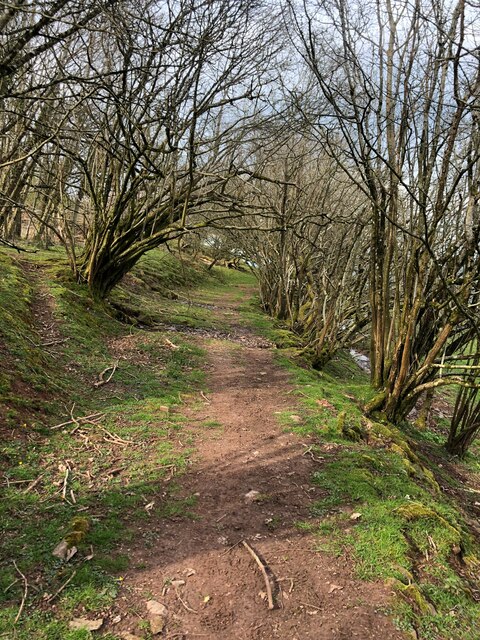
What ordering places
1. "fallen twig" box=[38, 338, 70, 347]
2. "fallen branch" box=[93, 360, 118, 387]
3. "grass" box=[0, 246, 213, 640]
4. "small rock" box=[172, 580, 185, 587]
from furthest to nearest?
"fallen twig" box=[38, 338, 70, 347], "fallen branch" box=[93, 360, 118, 387], "small rock" box=[172, 580, 185, 587], "grass" box=[0, 246, 213, 640]

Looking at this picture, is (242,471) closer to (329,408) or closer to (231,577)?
(231,577)

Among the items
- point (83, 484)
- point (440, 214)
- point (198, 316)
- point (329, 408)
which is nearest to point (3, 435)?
point (83, 484)

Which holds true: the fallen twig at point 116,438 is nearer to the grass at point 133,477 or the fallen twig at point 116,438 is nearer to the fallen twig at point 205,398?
the grass at point 133,477

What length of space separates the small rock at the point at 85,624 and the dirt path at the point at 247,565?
0.33 ft

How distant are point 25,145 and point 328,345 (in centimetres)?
781

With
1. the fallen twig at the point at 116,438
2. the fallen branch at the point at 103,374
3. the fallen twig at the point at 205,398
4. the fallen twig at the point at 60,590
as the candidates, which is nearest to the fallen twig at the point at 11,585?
the fallen twig at the point at 60,590

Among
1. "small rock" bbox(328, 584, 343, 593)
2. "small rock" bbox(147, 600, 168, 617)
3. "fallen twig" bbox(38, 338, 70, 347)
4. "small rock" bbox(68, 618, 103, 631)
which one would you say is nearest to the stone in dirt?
"small rock" bbox(147, 600, 168, 617)

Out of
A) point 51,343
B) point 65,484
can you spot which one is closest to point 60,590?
point 65,484

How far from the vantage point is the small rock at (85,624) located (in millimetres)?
2451

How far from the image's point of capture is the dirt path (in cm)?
265

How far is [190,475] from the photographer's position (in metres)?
4.20

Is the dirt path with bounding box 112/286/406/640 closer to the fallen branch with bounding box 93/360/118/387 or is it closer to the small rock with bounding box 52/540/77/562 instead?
the small rock with bounding box 52/540/77/562

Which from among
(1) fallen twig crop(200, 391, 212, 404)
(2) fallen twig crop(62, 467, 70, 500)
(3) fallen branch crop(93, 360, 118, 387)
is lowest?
(2) fallen twig crop(62, 467, 70, 500)

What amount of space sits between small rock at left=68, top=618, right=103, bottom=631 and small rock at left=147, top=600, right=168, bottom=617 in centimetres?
30
